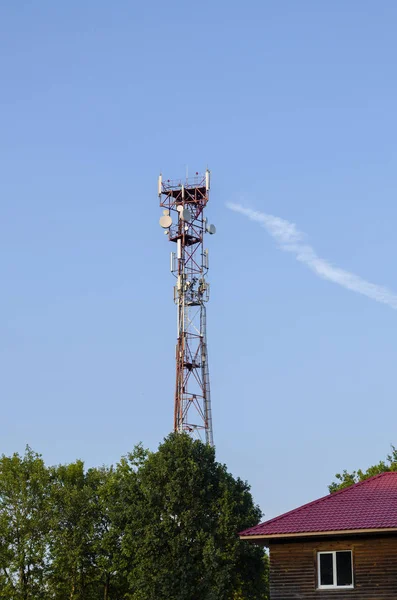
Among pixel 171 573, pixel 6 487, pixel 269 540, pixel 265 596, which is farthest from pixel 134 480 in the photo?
pixel 269 540

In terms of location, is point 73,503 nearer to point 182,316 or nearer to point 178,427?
point 178,427

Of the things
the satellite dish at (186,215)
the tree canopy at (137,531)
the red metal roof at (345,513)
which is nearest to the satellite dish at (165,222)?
the satellite dish at (186,215)

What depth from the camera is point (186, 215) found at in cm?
6131

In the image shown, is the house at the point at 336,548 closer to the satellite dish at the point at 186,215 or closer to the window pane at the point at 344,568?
the window pane at the point at 344,568

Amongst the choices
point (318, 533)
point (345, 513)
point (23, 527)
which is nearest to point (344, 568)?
point (318, 533)

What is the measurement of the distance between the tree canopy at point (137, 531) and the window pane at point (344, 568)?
1373 cm

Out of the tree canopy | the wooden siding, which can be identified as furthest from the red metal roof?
the tree canopy

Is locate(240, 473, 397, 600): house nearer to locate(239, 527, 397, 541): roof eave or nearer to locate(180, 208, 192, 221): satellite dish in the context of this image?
locate(239, 527, 397, 541): roof eave

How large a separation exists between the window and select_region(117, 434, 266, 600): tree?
13244 mm

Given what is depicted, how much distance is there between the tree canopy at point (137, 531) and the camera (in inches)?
1838

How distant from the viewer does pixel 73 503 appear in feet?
187

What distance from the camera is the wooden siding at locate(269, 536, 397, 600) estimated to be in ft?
106

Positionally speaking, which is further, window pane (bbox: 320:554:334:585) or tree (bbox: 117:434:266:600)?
tree (bbox: 117:434:266:600)

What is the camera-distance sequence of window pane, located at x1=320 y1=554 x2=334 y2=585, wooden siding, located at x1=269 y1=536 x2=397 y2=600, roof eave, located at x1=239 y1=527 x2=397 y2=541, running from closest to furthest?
1. roof eave, located at x1=239 y1=527 x2=397 y2=541
2. wooden siding, located at x1=269 y1=536 x2=397 y2=600
3. window pane, located at x1=320 y1=554 x2=334 y2=585
